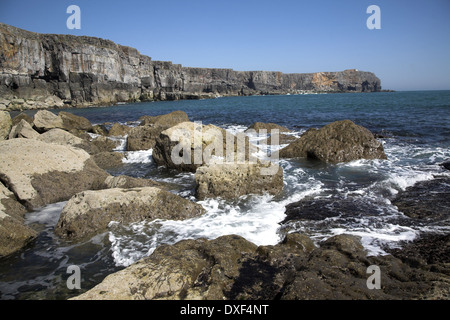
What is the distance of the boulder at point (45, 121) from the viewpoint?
41.5ft

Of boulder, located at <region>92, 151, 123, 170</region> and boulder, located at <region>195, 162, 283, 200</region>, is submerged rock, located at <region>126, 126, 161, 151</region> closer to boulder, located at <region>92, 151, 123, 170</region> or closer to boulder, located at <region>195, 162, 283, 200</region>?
boulder, located at <region>92, 151, 123, 170</region>

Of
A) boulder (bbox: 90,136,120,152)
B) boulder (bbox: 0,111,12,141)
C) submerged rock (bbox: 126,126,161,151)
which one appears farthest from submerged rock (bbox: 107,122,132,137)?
boulder (bbox: 0,111,12,141)

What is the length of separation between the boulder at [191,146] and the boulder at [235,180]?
1.40 m

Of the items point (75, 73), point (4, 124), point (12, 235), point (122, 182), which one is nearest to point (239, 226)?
point (122, 182)

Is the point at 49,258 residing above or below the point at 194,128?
below

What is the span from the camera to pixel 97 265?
3605mm

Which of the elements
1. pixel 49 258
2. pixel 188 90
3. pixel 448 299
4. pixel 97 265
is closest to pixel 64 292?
pixel 97 265

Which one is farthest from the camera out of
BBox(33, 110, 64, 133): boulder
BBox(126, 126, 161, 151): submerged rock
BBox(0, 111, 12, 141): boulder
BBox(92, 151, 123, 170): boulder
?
BBox(33, 110, 64, 133): boulder

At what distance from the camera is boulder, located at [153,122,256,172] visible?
311 inches

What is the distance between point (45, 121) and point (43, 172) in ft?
28.6

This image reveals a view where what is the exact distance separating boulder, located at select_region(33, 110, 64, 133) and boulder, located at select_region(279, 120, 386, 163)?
35.9 feet

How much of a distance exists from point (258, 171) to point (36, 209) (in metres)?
4.67
